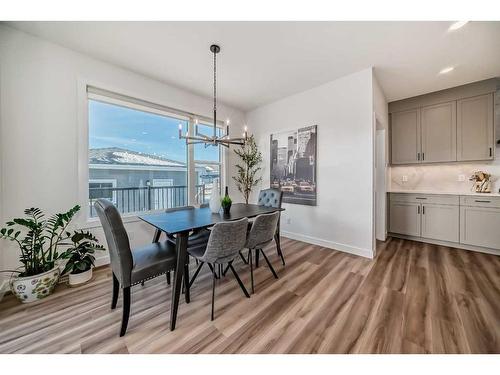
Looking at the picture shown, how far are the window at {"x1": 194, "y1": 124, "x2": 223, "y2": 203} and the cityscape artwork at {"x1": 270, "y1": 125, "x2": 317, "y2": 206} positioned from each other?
120 centimetres

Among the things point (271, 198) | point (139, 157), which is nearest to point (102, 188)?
point (139, 157)

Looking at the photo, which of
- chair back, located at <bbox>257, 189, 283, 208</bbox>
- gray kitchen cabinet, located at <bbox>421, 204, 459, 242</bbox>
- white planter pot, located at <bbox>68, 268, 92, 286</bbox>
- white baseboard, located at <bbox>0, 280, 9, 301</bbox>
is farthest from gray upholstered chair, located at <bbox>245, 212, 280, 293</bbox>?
gray kitchen cabinet, located at <bbox>421, 204, 459, 242</bbox>

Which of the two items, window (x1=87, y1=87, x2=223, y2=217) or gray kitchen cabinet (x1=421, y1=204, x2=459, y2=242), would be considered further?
gray kitchen cabinet (x1=421, y1=204, x2=459, y2=242)

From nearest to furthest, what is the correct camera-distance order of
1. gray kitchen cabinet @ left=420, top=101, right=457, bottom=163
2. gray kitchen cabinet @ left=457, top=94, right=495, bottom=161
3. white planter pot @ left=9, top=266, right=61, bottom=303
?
white planter pot @ left=9, top=266, right=61, bottom=303 → gray kitchen cabinet @ left=457, top=94, right=495, bottom=161 → gray kitchen cabinet @ left=420, top=101, right=457, bottom=163

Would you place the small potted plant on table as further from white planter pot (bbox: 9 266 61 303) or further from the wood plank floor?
white planter pot (bbox: 9 266 61 303)

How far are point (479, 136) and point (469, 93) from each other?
0.74 metres

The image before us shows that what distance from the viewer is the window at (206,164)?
3.66 metres

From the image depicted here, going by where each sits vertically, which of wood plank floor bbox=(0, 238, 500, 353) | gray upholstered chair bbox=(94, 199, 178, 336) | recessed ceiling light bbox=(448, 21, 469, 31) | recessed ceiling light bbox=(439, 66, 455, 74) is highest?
recessed ceiling light bbox=(439, 66, 455, 74)

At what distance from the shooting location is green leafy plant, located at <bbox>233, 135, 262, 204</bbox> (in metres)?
4.12

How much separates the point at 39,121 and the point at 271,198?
9.88 ft

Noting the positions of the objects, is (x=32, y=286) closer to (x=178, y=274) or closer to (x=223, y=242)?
(x=178, y=274)

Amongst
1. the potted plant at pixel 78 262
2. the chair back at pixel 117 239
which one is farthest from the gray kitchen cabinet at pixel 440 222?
the potted plant at pixel 78 262

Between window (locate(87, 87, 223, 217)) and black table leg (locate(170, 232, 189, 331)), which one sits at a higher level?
window (locate(87, 87, 223, 217))

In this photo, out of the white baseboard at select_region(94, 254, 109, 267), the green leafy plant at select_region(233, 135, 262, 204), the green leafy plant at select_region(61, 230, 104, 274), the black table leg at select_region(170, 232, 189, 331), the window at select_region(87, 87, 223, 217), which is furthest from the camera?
the green leafy plant at select_region(233, 135, 262, 204)
